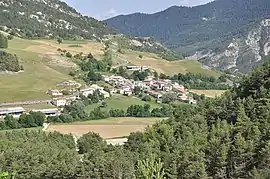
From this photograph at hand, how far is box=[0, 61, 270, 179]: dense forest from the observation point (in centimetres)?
3656

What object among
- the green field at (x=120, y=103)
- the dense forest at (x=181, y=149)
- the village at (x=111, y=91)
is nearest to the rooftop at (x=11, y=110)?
the village at (x=111, y=91)

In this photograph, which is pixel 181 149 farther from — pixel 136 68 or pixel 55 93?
pixel 136 68

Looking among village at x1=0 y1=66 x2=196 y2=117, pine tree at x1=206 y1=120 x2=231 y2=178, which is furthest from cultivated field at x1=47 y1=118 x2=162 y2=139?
pine tree at x1=206 y1=120 x2=231 y2=178

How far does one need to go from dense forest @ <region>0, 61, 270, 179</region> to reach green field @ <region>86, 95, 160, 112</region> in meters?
30.8

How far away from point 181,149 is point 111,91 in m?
62.2

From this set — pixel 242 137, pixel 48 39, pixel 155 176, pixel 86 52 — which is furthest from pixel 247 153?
pixel 48 39

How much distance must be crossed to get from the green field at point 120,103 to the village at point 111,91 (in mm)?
2356

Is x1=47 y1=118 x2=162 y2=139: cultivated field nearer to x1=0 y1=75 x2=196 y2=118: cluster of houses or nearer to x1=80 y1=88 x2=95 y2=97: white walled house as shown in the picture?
x1=0 y1=75 x2=196 y2=118: cluster of houses

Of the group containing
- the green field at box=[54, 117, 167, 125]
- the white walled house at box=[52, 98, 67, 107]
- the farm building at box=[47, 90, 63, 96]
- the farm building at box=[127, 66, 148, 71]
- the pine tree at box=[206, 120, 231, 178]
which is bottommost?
the green field at box=[54, 117, 167, 125]

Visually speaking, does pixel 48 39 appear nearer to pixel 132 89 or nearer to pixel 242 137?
pixel 132 89

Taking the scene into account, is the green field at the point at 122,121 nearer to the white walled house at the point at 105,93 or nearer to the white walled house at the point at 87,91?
the white walled house at the point at 87,91

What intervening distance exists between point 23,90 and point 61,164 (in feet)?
188

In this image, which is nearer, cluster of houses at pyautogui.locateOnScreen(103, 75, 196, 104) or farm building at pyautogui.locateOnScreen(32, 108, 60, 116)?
farm building at pyautogui.locateOnScreen(32, 108, 60, 116)

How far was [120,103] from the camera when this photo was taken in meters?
94.1
